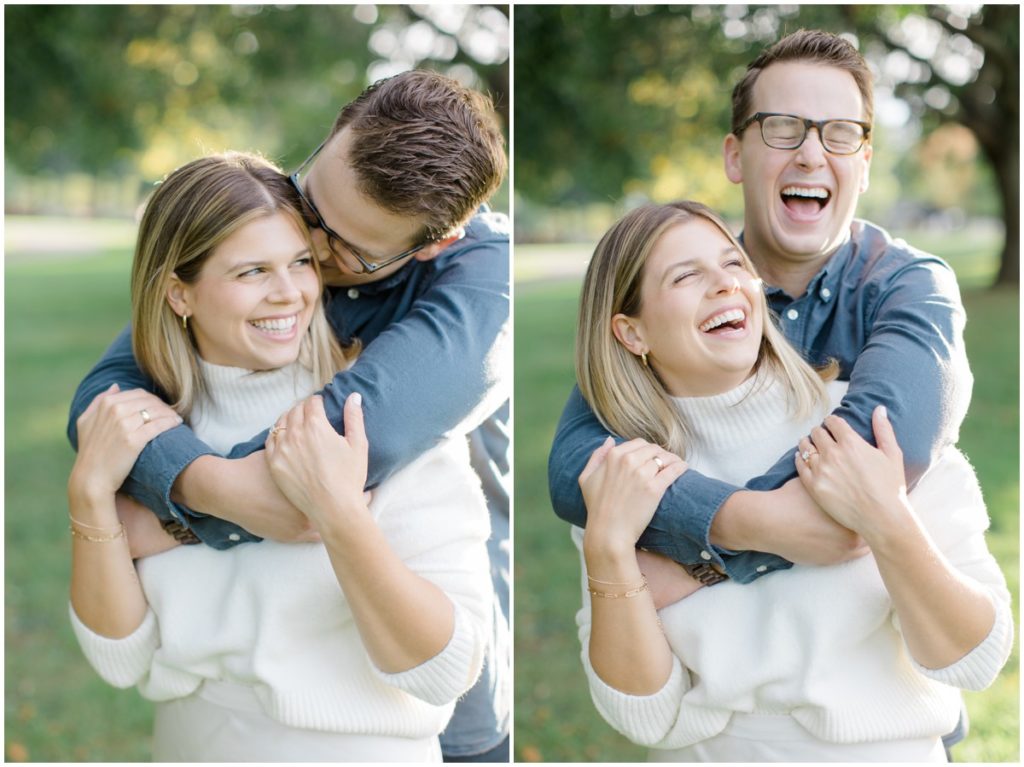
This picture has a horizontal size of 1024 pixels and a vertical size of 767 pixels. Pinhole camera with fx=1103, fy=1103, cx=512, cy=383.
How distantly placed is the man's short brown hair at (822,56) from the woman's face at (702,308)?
42 centimetres

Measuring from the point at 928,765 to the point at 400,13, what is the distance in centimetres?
845

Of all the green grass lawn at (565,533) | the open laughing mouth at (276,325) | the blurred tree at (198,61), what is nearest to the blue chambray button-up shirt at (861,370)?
the open laughing mouth at (276,325)

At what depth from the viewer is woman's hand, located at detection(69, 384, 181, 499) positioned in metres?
2.33

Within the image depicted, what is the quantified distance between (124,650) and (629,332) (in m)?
1.30

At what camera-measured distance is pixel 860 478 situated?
6.49 feet

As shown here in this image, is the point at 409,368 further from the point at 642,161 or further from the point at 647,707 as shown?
the point at 642,161

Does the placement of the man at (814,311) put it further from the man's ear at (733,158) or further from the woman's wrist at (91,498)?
the woman's wrist at (91,498)

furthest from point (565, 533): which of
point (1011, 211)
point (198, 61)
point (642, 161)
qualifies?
point (198, 61)

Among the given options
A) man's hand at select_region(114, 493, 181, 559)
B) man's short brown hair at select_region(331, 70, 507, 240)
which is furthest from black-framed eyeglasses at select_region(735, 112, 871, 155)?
man's hand at select_region(114, 493, 181, 559)

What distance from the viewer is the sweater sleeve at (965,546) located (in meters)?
2.06

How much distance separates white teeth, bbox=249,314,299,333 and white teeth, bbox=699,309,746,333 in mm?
880

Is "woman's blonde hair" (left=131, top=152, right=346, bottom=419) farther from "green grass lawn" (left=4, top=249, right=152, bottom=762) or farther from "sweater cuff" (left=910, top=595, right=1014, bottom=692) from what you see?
"green grass lawn" (left=4, top=249, right=152, bottom=762)

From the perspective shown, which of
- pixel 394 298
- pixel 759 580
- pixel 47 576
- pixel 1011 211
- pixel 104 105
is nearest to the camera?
pixel 759 580

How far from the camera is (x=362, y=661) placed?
7.81ft
